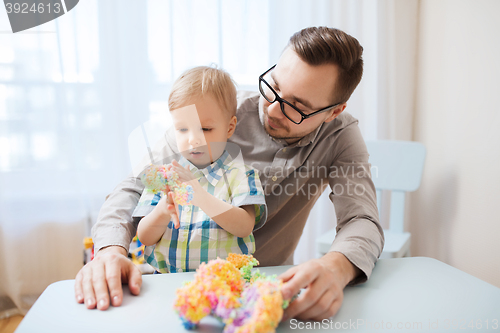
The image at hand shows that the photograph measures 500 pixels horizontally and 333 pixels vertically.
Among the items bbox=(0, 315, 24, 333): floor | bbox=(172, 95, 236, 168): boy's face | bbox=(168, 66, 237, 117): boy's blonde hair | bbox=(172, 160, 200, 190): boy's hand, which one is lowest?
bbox=(0, 315, 24, 333): floor

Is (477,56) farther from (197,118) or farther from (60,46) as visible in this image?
(60,46)

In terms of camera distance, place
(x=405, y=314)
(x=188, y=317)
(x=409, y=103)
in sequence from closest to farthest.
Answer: (x=188, y=317) < (x=405, y=314) < (x=409, y=103)

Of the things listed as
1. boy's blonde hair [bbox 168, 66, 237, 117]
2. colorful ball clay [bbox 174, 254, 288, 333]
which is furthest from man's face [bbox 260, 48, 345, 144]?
colorful ball clay [bbox 174, 254, 288, 333]

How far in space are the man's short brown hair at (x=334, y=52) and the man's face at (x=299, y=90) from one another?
0.8 inches

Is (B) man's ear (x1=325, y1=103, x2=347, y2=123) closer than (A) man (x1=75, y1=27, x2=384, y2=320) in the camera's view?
No

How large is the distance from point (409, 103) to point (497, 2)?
830 millimetres

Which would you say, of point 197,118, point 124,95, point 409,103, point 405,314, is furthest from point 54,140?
point 409,103

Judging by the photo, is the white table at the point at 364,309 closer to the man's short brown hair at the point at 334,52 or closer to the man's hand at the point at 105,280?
the man's hand at the point at 105,280

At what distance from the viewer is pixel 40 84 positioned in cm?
192

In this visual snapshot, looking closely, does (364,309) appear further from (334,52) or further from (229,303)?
(334,52)

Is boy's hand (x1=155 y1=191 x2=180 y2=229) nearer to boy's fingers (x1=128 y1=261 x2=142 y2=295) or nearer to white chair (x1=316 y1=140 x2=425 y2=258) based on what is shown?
boy's fingers (x1=128 y1=261 x2=142 y2=295)

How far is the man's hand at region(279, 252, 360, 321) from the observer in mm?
629

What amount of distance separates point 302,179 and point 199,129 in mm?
490

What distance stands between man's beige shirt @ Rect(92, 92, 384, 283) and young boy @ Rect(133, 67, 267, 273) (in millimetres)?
123
